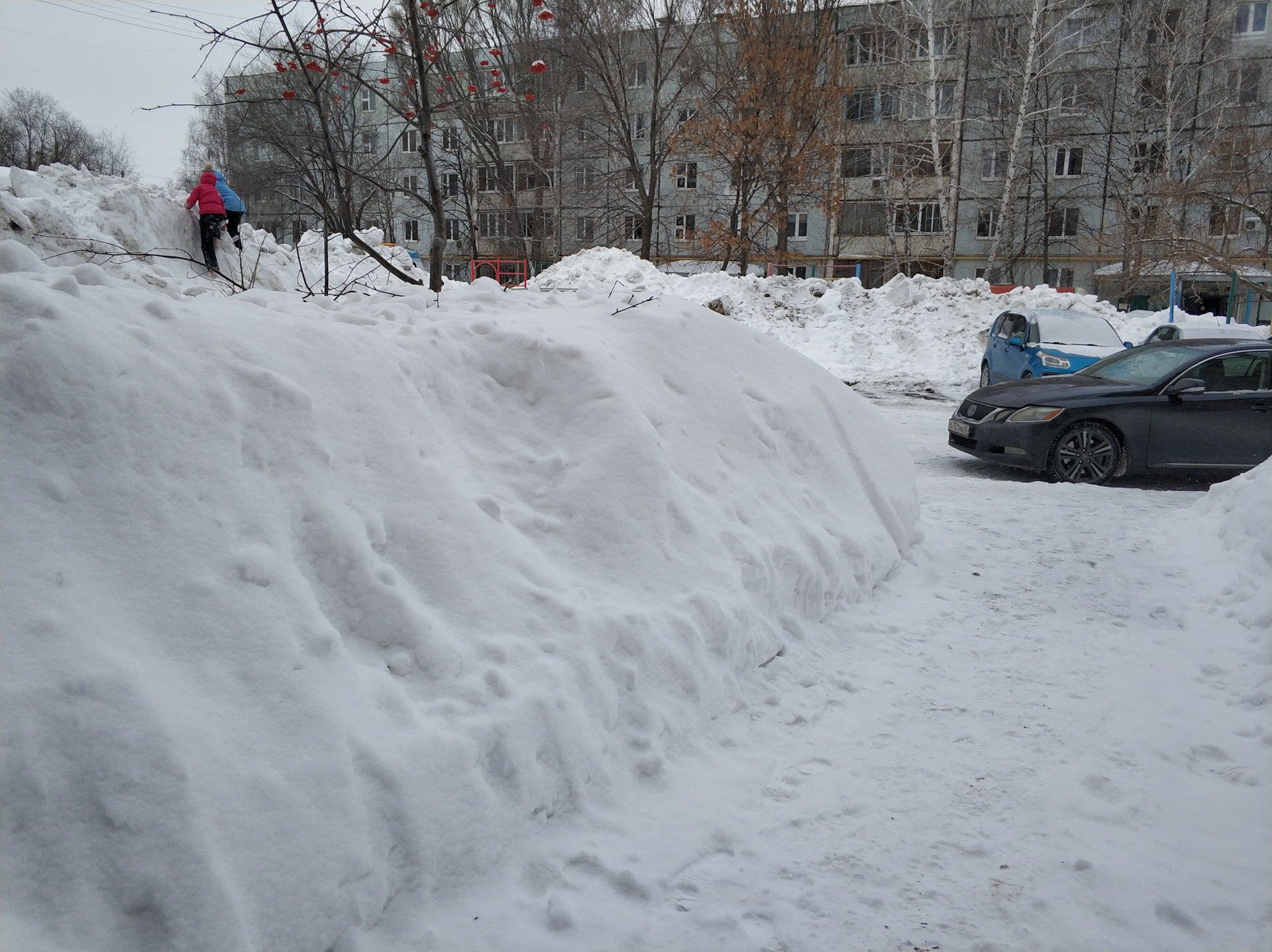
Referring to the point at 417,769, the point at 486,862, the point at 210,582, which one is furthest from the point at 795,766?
the point at 210,582

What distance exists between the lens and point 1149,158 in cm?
3238

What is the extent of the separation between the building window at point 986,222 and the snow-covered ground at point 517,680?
35676mm

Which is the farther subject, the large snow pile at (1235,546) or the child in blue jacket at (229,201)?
the child in blue jacket at (229,201)

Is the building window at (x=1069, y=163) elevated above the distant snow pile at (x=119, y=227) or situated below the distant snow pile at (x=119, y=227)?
above

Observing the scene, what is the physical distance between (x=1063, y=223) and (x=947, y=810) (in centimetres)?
4121

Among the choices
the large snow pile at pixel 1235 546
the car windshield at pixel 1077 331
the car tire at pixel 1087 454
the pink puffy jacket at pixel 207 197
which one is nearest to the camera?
the large snow pile at pixel 1235 546

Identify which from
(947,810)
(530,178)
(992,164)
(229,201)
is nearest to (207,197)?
(229,201)

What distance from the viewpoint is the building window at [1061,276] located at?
38031 mm

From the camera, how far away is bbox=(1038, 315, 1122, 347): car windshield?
1316 cm

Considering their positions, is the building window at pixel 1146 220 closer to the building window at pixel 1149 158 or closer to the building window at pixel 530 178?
the building window at pixel 1149 158

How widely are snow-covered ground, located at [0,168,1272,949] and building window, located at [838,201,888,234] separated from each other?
3619cm

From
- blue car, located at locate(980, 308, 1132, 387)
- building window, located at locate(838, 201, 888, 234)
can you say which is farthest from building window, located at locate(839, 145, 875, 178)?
blue car, located at locate(980, 308, 1132, 387)

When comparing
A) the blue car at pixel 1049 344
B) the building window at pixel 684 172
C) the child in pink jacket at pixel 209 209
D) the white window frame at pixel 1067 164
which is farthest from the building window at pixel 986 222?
the child in pink jacket at pixel 209 209

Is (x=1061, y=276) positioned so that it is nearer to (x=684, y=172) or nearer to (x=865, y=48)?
(x=865, y=48)
